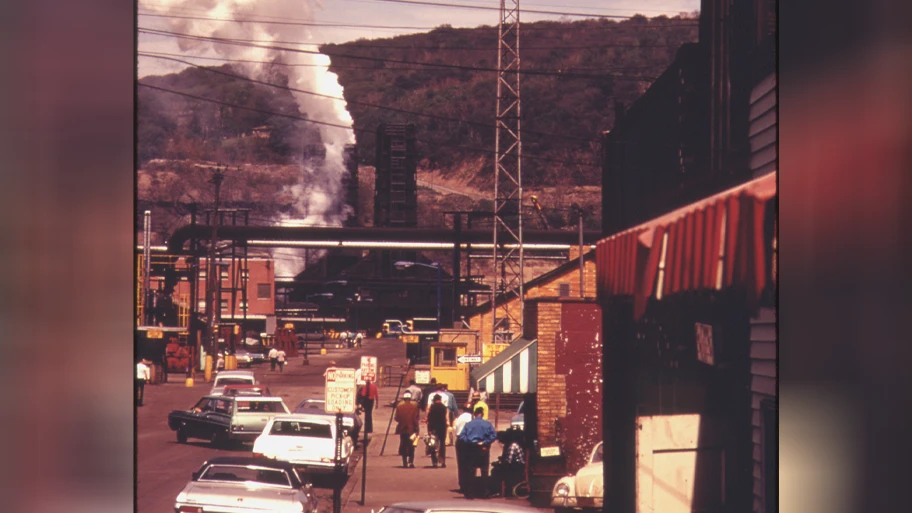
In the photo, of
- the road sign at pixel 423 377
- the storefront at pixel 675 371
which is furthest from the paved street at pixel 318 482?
the storefront at pixel 675 371

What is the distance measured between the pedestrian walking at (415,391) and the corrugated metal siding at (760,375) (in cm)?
341

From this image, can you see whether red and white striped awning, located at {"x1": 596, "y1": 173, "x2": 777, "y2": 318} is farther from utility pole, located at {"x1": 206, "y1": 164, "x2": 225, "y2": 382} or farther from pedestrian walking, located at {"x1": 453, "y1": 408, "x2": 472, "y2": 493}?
utility pole, located at {"x1": 206, "y1": 164, "x2": 225, "y2": 382}

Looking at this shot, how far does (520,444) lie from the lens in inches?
442

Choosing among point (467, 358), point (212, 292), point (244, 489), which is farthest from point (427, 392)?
point (212, 292)

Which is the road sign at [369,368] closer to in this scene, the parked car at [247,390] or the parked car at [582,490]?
the parked car at [247,390]

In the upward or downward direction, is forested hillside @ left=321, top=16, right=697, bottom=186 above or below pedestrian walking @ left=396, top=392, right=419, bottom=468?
above

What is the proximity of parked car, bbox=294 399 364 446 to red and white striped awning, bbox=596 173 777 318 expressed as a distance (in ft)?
9.47

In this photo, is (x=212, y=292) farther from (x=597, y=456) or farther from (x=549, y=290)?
(x=597, y=456)

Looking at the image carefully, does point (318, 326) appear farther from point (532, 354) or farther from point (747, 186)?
point (747, 186)

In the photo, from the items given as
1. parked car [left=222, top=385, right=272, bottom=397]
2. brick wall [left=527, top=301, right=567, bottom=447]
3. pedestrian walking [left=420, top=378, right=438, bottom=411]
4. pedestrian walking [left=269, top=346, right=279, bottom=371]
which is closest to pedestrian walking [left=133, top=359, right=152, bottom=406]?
parked car [left=222, top=385, right=272, bottom=397]

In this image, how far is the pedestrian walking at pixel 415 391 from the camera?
11.6m

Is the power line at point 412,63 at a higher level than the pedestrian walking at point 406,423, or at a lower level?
higher

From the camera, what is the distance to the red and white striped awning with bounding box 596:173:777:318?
9539 mm

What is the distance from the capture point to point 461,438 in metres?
11.3
